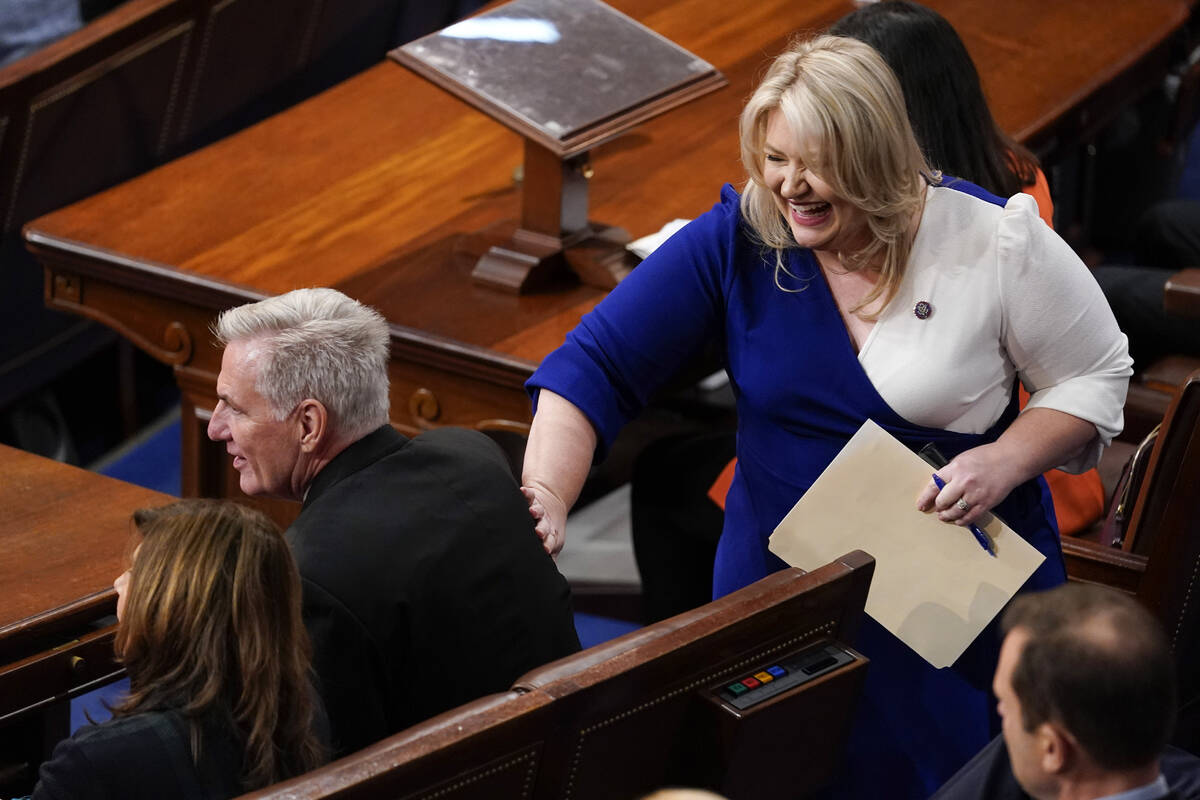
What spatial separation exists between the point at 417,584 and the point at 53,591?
2.06ft

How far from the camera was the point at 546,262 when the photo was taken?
345 centimetres

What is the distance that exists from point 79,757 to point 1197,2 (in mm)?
4384

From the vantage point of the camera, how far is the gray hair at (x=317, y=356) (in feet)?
7.66

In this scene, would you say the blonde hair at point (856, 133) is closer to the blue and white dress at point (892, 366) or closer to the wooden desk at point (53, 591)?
the blue and white dress at point (892, 366)

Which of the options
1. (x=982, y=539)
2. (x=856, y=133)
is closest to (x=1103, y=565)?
(x=982, y=539)

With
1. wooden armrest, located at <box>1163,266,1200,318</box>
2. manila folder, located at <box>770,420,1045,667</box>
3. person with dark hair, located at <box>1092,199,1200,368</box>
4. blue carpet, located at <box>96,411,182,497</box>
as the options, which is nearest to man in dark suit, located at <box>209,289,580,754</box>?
manila folder, located at <box>770,420,1045,667</box>

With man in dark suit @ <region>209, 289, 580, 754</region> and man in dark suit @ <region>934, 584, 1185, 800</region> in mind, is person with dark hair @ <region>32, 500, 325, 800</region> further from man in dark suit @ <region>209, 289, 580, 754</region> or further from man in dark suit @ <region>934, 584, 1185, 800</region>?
man in dark suit @ <region>934, 584, 1185, 800</region>

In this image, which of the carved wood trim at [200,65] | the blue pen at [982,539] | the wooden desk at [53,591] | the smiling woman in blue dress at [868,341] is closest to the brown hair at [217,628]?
the wooden desk at [53,591]

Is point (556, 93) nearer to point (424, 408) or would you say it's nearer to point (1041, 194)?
point (424, 408)

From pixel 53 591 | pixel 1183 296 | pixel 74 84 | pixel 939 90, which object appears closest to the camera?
pixel 53 591

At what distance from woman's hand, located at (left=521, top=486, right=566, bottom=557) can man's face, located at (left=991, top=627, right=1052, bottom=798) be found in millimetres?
691

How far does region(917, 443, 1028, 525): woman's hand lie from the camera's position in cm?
215

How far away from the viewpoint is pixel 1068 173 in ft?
18.6

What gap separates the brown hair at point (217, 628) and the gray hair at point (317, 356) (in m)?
0.44
